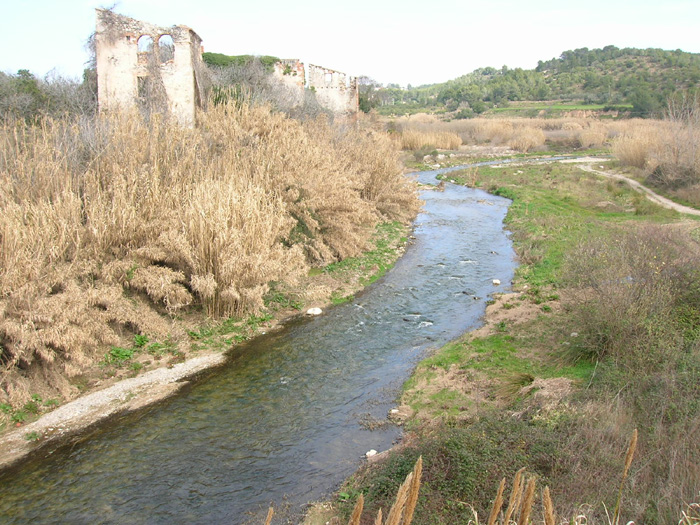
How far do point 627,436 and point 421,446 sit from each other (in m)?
2.32

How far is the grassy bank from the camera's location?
5.62 metres

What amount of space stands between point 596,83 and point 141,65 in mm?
95117

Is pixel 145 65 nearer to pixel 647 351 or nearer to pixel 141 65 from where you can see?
pixel 141 65

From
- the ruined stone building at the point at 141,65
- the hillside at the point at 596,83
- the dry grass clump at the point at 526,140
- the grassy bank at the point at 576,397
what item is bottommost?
the grassy bank at the point at 576,397

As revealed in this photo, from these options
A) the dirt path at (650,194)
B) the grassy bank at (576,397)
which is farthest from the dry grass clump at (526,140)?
the grassy bank at (576,397)

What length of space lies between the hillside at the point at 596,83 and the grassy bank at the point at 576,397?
61377 millimetres

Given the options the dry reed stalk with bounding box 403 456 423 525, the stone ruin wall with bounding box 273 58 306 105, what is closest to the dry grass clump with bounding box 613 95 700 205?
the stone ruin wall with bounding box 273 58 306 105

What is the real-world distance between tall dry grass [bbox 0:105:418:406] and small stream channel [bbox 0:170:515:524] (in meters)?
1.68

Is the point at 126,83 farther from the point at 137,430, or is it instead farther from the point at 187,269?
the point at 137,430

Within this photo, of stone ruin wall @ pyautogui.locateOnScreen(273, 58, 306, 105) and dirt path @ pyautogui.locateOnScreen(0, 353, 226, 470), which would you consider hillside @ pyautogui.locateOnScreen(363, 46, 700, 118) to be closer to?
stone ruin wall @ pyautogui.locateOnScreen(273, 58, 306, 105)

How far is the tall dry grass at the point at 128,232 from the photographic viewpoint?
9141 millimetres

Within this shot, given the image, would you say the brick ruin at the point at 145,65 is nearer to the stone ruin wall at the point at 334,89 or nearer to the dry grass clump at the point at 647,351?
the stone ruin wall at the point at 334,89

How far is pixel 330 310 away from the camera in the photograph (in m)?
13.5

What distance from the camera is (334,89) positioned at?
37406 millimetres
